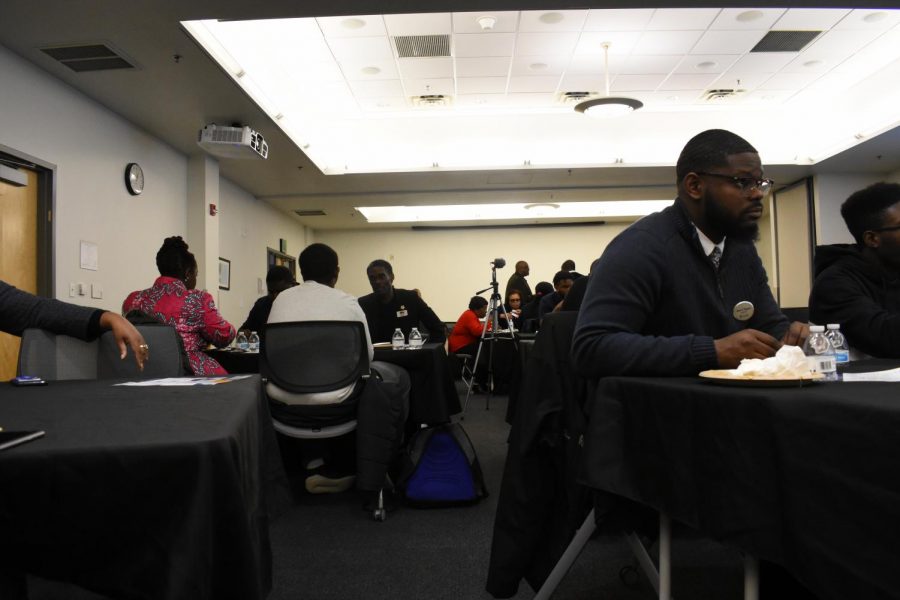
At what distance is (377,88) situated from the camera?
265 inches

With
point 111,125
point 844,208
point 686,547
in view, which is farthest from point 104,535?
point 111,125

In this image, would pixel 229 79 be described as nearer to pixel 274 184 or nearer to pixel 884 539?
pixel 274 184

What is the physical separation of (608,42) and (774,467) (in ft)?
18.5

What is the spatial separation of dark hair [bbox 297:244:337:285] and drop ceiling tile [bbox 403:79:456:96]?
162 inches

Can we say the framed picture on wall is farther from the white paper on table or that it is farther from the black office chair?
the white paper on table

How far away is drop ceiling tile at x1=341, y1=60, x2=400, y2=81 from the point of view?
6.05 metres

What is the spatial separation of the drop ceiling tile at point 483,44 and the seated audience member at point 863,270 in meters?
4.14

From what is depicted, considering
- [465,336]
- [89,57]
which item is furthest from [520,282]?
[89,57]

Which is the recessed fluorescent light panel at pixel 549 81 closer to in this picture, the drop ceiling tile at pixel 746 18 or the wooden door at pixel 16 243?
the drop ceiling tile at pixel 746 18

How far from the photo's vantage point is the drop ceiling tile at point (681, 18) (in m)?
5.07

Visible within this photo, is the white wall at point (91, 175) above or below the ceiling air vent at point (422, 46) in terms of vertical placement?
below

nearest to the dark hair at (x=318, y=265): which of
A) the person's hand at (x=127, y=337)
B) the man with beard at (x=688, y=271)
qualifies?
the person's hand at (x=127, y=337)

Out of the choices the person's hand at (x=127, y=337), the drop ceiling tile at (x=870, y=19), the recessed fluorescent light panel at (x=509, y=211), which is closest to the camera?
the person's hand at (x=127, y=337)

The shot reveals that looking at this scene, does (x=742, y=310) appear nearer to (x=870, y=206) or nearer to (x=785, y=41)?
(x=870, y=206)
